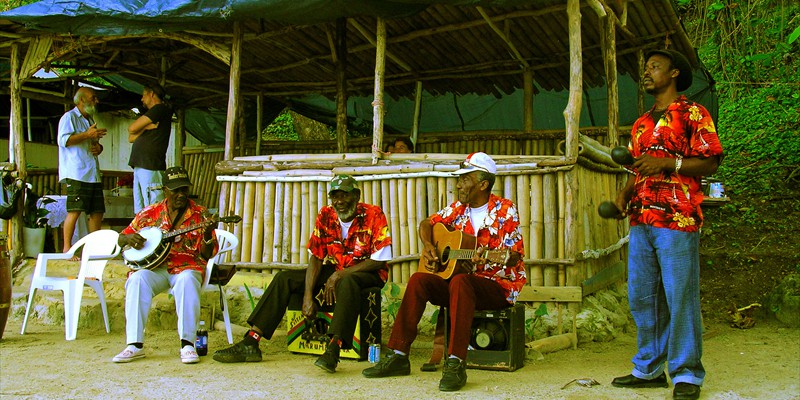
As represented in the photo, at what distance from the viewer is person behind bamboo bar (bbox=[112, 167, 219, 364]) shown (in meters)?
5.10

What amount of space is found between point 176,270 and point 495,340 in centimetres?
242

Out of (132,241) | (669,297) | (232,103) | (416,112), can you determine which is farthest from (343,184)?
(416,112)

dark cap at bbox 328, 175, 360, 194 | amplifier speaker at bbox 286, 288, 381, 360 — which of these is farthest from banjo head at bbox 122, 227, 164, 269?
dark cap at bbox 328, 175, 360, 194

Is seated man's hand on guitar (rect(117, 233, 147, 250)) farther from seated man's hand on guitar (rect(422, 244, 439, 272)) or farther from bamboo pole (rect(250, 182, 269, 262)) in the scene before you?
seated man's hand on guitar (rect(422, 244, 439, 272))

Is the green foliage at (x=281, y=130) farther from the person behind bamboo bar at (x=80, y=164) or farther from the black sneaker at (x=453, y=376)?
the black sneaker at (x=453, y=376)

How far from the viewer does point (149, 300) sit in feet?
17.2

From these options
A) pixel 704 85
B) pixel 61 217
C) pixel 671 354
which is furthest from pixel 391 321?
pixel 704 85

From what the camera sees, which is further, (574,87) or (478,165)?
(574,87)

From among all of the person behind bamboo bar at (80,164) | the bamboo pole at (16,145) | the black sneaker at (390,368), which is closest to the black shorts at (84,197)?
the person behind bamboo bar at (80,164)

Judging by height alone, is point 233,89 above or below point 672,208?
above

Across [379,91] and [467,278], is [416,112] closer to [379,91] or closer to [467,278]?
[379,91]

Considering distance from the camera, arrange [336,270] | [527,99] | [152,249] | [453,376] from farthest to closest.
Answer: [527,99]
[152,249]
[336,270]
[453,376]

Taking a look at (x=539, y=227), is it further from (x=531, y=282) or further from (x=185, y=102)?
(x=185, y=102)

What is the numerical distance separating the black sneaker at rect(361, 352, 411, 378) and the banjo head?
1.83 m
